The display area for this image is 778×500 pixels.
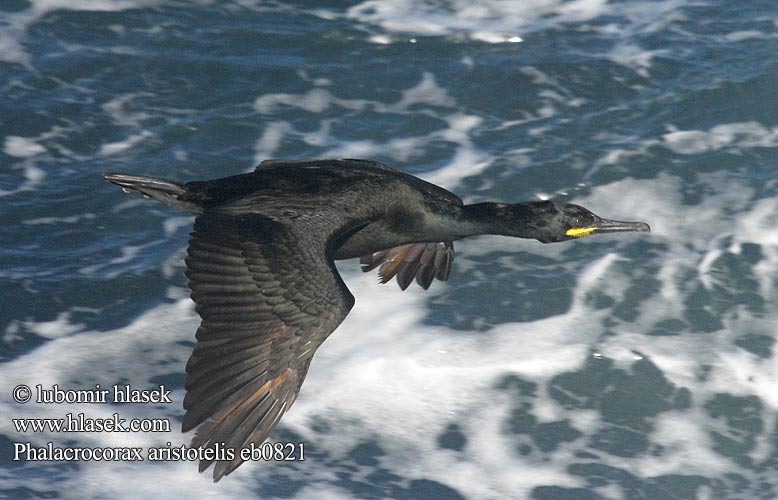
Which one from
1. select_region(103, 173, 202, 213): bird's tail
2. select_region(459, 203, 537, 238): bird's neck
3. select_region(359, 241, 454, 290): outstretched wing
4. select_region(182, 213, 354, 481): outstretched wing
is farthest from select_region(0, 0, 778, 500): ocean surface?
select_region(182, 213, 354, 481): outstretched wing

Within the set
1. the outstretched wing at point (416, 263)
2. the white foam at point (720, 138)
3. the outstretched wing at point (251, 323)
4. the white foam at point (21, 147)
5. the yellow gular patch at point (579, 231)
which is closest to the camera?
the outstretched wing at point (251, 323)

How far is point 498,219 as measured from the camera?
21.0ft

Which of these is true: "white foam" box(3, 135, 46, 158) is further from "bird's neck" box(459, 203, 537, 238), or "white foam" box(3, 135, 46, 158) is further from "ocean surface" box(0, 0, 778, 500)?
"bird's neck" box(459, 203, 537, 238)

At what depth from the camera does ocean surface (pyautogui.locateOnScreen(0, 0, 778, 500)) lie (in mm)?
6312

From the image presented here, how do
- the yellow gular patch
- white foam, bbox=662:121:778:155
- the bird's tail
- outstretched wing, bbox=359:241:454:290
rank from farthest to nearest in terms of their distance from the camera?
white foam, bbox=662:121:778:155 → outstretched wing, bbox=359:241:454:290 → the yellow gular patch → the bird's tail

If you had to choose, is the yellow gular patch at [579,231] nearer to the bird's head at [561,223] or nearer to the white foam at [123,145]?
the bird's head at [561,223]

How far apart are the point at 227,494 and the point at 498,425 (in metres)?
1.53

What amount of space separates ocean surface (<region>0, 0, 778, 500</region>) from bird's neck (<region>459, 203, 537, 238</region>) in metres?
0.90

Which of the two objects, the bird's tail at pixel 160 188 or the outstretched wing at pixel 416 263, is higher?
the bird's tail at pixel 160 188

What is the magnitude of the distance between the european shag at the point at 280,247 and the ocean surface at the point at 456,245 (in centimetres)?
96

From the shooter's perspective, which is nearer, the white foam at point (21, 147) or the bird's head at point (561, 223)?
the bird's head at point (561, 223)

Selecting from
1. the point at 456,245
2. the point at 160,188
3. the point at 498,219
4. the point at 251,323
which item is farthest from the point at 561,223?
the point at 160,188

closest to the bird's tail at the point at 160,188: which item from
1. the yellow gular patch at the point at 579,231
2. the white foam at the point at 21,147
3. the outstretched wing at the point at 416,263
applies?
the outstretched wing at the point at 416,263

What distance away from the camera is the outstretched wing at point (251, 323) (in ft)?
16.1
